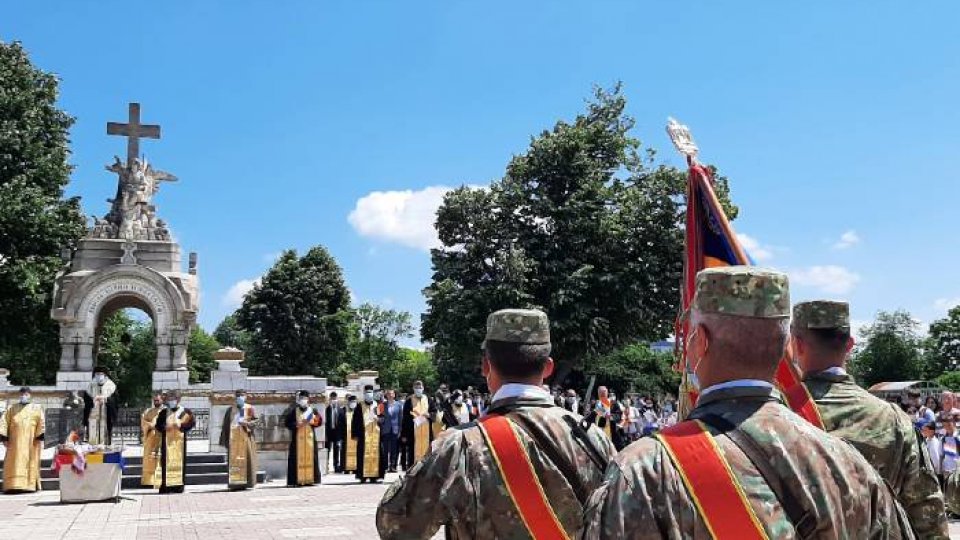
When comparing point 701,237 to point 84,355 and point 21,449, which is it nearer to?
point 21,449

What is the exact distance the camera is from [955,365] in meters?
Answer: 76.6

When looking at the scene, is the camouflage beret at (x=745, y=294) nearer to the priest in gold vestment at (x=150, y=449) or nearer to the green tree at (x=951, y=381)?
the priest in gold vestment at (x=150, y=449)

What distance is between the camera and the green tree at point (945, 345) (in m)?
76.6

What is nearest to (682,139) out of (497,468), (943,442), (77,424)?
(497,468)

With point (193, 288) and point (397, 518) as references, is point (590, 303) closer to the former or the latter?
point (193, 288)

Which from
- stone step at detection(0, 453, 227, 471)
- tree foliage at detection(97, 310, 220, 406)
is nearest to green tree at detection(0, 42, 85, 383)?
stone step at detection(0, 453, 227, 471)

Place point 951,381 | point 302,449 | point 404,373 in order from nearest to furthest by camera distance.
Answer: point 302,449 < point 951,381 < point 404,373

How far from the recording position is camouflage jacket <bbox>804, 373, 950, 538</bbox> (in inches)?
159

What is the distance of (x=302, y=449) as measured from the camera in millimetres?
18797

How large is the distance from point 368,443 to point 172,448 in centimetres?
426

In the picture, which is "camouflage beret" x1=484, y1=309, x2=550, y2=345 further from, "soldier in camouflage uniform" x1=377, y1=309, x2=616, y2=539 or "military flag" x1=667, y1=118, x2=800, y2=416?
"military flag" x1=667, y1=118, x2=800, y2=416

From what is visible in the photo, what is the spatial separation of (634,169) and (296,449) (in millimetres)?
26260

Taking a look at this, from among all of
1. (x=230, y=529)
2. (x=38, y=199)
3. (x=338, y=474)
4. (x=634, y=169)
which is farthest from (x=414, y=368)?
(x=230, y=529)

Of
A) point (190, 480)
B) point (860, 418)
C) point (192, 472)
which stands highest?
point (860, 418)
